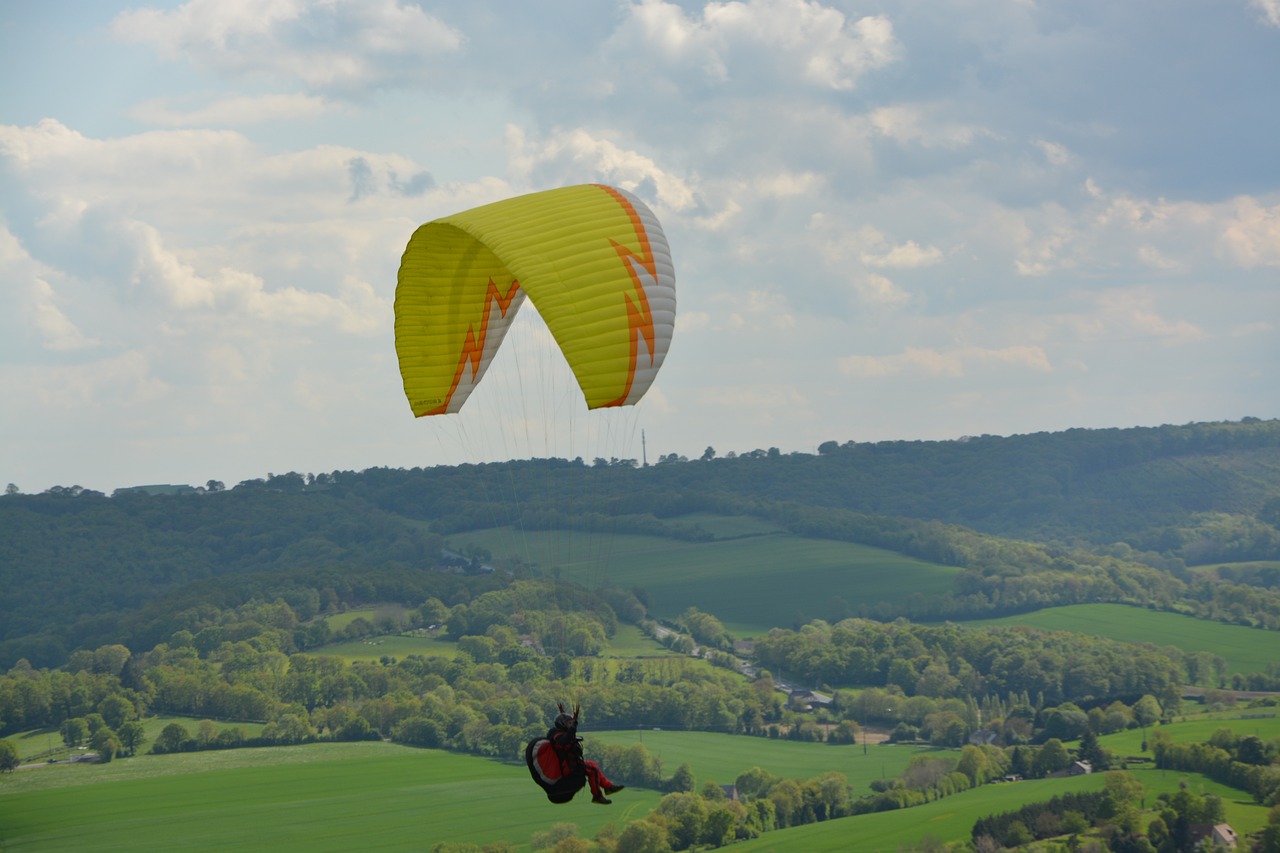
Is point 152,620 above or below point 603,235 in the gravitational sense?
below

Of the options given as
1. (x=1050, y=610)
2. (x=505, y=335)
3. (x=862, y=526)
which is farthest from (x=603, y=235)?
(x=862, y=526)

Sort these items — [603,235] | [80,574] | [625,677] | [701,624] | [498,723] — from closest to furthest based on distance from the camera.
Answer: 1. [603,235]
2. [498,723]
3. [625,677]
4. [701,624]
5. [80,574]

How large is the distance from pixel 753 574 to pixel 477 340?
5375 inches

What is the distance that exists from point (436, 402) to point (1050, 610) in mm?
131839

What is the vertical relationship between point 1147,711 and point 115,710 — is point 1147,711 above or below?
below

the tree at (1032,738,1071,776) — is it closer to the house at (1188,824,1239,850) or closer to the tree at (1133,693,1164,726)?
the tree at (1133,693,1164,726)

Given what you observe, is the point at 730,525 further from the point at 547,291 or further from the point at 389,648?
the point at 547,291

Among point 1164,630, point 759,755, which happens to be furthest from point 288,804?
point 1164,630

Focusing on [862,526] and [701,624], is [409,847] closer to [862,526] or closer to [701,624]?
[701,624]

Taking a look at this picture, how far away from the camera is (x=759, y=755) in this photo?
94375 mm

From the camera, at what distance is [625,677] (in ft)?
375

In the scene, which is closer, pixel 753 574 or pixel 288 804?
pixel 288 804

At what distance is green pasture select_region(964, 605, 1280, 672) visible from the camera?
407ft

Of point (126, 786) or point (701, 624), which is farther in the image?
point (701, 624)
